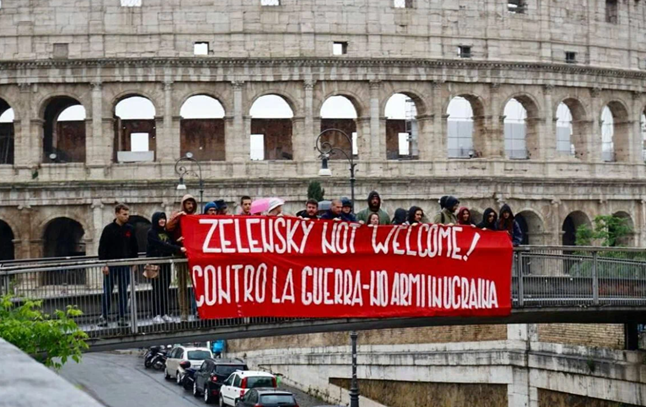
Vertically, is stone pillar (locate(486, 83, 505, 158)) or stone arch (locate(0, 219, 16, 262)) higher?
stone pillar (locate(486, 83, 505, 158))

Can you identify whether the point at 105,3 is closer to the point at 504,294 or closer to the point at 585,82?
the point at 585,82

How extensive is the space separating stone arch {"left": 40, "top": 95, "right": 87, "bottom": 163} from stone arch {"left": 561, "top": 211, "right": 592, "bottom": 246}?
21945 mm

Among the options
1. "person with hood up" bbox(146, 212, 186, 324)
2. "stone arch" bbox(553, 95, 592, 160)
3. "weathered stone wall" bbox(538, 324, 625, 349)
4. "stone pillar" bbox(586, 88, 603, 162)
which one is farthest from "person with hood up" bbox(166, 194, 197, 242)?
"stone pillar" bbox(586, 88, 603, 162)

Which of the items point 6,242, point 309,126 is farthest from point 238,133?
point 6,242

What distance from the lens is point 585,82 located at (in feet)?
177

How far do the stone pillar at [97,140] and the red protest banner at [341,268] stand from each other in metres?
31.4

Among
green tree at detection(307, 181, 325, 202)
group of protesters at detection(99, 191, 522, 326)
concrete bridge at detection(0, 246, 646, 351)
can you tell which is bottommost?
concrete bridge at detection(0, 246, 646, 351)

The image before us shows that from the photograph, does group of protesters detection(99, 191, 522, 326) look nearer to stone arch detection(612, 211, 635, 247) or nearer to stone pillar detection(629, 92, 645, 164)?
stone arch detection(612, 211, 635, 247)

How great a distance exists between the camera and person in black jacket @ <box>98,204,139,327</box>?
16250 millimetres

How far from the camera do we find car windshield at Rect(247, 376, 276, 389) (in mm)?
32819

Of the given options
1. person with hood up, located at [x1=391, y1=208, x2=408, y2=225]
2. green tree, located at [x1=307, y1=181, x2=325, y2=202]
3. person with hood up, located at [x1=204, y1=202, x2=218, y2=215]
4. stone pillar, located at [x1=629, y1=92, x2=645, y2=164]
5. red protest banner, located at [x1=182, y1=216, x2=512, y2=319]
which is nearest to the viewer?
red protest banner, located at [x1=182, y1=216, x2=512, y2=319]

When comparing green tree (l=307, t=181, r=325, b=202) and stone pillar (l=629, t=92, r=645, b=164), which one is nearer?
green tree (l=307, t=181, r=325, b=202)

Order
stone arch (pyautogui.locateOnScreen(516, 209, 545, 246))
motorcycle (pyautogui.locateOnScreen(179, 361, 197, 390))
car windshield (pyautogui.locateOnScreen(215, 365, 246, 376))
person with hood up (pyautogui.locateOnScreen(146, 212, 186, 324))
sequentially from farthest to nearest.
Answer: stone arch (pyautogui.locateOnScreen(516, 209, 545, 246))
motorcycle (pyautogui.locateOnScreen(179, 361, 197, 390))
car windshield (pyautogui.locateOnScreen(215, 365, 246, 376))
person with hood up (pyautogui.locateOnScreen(146, 212, 186, 324))

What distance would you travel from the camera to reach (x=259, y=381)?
32875 mm
